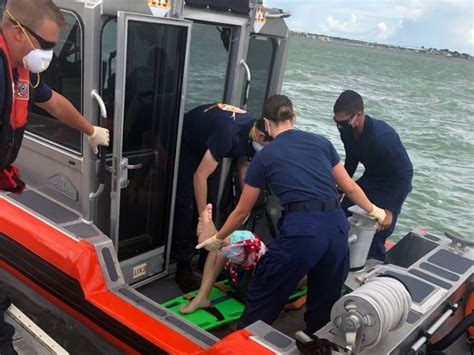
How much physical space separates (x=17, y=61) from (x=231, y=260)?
1420 millimetres

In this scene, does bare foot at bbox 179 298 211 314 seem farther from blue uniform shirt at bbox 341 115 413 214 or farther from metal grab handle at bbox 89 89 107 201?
blue uniform shirt at bbox 341 115 413 214

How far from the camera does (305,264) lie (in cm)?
218

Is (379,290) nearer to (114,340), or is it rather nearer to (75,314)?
(114,340)

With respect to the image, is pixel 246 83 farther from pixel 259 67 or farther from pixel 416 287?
pixel 416 287

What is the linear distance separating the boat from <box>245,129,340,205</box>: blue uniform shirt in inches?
20.5

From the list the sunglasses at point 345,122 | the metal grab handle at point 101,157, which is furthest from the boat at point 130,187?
the sunglasses at point 345,122

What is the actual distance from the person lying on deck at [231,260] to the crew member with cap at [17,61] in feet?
3.27

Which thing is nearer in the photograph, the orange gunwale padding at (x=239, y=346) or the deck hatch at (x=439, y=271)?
the orange gunwale padding at (x=239, y=346)

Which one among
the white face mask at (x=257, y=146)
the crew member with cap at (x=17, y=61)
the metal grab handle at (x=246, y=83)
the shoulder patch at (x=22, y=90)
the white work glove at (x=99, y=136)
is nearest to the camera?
the crew member with cap at (x=17, y=61)

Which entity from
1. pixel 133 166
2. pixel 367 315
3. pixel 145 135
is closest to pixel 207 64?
pixel 145 135

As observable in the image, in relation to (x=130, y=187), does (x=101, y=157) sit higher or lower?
higher

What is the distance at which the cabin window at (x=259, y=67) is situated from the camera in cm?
320

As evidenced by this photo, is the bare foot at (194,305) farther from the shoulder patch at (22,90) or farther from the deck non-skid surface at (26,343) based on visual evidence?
the shoulder patch at (22,90)

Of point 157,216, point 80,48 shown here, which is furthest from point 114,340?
point 80,48
